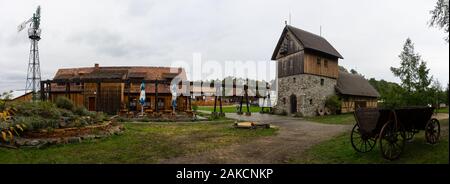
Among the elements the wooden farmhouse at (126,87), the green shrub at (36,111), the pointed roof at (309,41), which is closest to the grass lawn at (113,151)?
the green shrub at (36,111)

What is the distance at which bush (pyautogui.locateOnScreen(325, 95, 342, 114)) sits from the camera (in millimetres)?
28045

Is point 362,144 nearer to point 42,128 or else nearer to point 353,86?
point 42,128

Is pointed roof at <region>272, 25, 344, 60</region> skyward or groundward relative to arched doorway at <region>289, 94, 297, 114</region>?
skyward

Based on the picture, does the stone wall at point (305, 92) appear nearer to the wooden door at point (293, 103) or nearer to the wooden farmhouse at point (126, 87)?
the wooden door at point (293, 103)

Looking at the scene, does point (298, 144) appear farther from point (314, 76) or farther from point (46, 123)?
point (314, 76)

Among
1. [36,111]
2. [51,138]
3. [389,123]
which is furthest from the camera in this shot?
[36,111]

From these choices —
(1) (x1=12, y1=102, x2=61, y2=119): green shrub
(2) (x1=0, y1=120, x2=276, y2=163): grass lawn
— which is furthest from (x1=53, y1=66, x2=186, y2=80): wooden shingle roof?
(2) (x1=0, y1=120, x2=276, y2=163): grass lawn

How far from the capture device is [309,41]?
2828 cm

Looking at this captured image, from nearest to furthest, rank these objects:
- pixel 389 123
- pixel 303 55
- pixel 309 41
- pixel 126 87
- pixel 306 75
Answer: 1. pixel 389 123
2. pixel 303 55
3. pixel 306 75
4. pixel 309 41
5. pixel 126 87

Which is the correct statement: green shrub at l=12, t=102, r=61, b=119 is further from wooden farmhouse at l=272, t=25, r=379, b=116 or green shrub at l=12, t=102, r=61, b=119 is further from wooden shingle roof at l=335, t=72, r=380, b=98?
wooden shingle roof at l=335, t=72, r=380, b=98

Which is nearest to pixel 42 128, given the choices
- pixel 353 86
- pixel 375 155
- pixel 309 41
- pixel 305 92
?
pixel 375 155

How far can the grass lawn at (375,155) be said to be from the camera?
257 inches

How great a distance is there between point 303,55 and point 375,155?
20354mm
